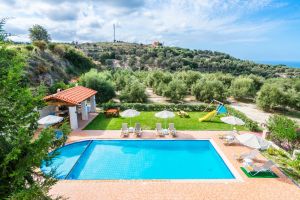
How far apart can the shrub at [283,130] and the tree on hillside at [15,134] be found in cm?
1386

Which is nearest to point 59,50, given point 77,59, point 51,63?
point 77,59

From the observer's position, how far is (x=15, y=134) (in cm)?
483

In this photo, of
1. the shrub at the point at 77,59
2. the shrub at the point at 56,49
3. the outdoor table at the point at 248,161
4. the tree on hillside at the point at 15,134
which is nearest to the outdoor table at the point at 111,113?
the outdoor table at the point at 248,161

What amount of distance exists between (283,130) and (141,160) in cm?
917

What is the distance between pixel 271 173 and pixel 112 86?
68.0 feet

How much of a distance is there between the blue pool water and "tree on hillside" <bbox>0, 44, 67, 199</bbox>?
17.6ft

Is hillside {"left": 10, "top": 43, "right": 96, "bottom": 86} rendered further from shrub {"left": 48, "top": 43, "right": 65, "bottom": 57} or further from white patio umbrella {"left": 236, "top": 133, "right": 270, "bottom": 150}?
white patio umbrella {"left": 236, "top": 133, "right": 270, "bottom": 150}

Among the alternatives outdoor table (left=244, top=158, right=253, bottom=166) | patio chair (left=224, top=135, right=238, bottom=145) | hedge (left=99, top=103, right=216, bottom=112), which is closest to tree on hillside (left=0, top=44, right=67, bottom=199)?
outdoor table (left=244, top=158, right=253, bottom=166)

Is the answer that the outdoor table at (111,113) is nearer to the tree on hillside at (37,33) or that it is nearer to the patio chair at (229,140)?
the patio chair at (229,140)

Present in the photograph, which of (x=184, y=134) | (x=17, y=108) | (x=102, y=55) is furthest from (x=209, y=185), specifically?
(x=102, y=55)

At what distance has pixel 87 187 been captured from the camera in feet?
31.9

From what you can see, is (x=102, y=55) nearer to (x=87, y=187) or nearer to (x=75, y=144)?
(x=75, y=144)

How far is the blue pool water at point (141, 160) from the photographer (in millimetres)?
11419

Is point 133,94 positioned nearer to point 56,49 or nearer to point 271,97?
point 271,97
